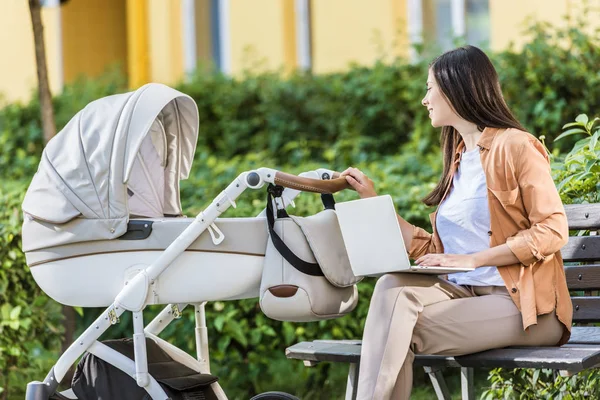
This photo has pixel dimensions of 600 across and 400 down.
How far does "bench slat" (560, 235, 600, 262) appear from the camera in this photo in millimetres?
3918

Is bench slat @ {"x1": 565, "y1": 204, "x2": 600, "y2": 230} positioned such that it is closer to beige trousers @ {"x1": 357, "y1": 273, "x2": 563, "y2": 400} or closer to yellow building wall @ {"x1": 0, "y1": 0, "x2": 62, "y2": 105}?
beige trousers @ {"x1": 357, "y1": 273, "x2": 563, "y2": 400}

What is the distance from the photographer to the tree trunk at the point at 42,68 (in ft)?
20.7

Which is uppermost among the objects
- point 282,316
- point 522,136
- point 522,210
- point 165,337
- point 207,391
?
point 522,136

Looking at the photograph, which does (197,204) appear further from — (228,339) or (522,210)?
(522,210)

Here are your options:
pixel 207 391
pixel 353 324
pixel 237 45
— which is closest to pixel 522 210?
pixel 207 391

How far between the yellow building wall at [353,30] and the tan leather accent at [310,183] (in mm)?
5600

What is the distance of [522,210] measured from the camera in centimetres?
347

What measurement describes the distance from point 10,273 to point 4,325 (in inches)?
9.8

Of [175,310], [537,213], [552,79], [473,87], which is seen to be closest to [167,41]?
[552,79]

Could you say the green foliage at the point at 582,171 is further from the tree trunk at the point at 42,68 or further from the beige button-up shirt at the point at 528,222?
the tree trunk at the point at 42,68

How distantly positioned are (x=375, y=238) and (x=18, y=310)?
2.35m

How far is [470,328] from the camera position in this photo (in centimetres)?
338

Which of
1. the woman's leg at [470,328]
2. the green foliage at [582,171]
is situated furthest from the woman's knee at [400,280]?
the green foliage at [582,171]

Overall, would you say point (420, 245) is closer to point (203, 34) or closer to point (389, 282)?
point (389, 282)
